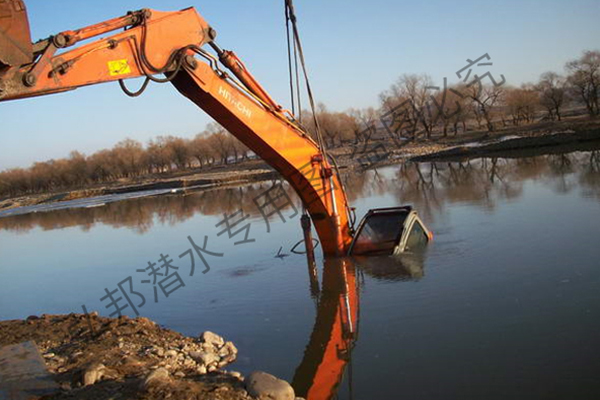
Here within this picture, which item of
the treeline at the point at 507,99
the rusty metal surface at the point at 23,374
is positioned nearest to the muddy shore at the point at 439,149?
the treeline at the point at 507,99

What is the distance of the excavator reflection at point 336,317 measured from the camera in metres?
6.05

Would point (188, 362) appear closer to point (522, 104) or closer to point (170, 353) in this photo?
point (170, 353)

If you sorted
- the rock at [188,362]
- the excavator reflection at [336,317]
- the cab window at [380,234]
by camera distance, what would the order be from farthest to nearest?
the cab window at [380,234]
the rock at [188,362]
the excavator reflection at [336,317]

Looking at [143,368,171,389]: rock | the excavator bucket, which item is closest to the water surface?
[143,368,171,389]: rock

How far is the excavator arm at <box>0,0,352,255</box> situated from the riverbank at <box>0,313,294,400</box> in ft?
9.50

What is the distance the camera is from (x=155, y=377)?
5148 millimetres

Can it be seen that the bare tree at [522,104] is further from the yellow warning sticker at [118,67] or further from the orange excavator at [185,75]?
the yellow warning sticker at [118,67]

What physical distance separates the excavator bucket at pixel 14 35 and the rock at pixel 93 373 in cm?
309

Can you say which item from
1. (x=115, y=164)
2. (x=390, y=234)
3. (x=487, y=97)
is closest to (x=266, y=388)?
(x=390, y=234)

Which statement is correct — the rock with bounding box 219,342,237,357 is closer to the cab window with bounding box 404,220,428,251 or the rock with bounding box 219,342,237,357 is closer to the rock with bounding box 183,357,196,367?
the rock with bounding box 183,357,196,367

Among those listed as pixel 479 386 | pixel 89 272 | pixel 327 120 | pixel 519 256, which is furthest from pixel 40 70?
pixel 327 120

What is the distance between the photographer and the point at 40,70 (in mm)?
5188

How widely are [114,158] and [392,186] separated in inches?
2458

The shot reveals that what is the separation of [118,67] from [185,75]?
1.54 metres
